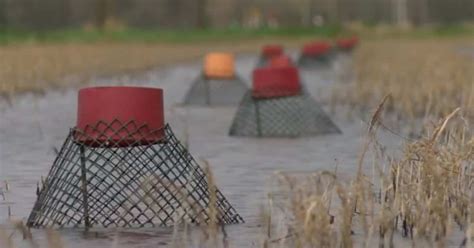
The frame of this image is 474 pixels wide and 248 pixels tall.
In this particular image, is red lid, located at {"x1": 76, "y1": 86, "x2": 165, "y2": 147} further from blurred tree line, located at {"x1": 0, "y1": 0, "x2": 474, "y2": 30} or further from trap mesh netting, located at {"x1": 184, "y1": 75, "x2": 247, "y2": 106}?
blurred tree line, located at {"x1": 0, "y1": 0, "x2": 474, "y2": 30}

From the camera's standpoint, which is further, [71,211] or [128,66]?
[128,66]

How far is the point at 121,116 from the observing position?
9.47 meters

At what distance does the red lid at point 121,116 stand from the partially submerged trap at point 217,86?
14.5 meters

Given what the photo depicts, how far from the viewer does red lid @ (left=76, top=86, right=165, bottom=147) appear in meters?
9.45

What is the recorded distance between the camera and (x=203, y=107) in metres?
23.6

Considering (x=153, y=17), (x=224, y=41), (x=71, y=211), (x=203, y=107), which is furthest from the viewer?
(x=153, y=17)

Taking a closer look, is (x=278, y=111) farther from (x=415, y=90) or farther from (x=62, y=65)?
(x=62, y=65)

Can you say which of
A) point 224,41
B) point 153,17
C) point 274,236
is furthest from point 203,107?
point 153,17

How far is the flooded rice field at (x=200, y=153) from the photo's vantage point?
940 centimetres

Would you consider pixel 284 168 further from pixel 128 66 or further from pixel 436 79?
pixel 128 66

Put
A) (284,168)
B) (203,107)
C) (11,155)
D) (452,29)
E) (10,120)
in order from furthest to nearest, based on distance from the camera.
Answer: (452,29) < (203,107) < (10,120) < (11,155) < (284,168)

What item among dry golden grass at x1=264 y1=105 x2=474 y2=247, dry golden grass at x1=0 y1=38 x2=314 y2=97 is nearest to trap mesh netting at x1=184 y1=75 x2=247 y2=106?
dry golden grass at x1=0 y1=38 x2=314 y2=97

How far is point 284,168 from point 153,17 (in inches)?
3535

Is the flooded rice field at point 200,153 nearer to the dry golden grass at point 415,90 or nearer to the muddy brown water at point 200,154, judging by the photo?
the muddy brown water at point 200,154
